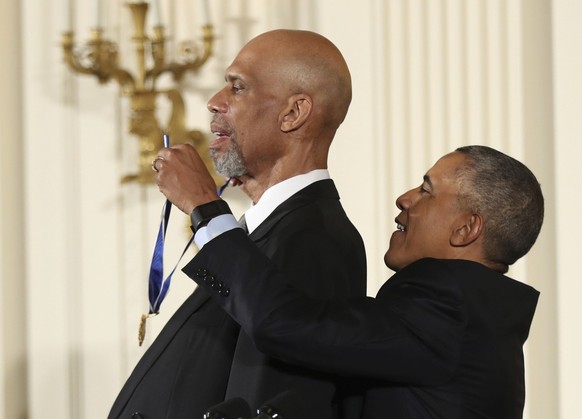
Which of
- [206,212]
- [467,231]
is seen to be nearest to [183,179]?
[206,212]

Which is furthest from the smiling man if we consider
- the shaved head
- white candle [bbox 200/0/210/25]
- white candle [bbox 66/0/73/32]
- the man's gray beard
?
white candle [bbox 66/0/73/32]

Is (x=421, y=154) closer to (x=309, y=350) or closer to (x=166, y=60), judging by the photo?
(x=166, y=60)

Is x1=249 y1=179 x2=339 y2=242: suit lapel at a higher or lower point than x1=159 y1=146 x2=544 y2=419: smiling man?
higher

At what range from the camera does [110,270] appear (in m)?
3.74

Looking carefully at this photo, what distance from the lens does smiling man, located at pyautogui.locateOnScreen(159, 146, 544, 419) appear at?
1712 millimetres

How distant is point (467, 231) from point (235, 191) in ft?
6.15

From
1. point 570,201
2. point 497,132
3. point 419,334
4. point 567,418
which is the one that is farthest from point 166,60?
point 419,334

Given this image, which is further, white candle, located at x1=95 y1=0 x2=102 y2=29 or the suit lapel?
white candle, located at x1=95 y1=0 x2=102 y2=29

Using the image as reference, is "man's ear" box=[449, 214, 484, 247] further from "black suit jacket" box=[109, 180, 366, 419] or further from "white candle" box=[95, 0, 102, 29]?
"white candle" box=[95, 0, 102, 29]

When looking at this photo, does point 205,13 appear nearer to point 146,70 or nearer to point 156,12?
point 156,12

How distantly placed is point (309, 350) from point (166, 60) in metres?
2.10

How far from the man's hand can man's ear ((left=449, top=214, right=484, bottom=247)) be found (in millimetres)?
382

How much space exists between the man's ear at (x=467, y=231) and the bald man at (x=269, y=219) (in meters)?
0.19

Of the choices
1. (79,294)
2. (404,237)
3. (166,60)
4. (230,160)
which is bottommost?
(79,294)
